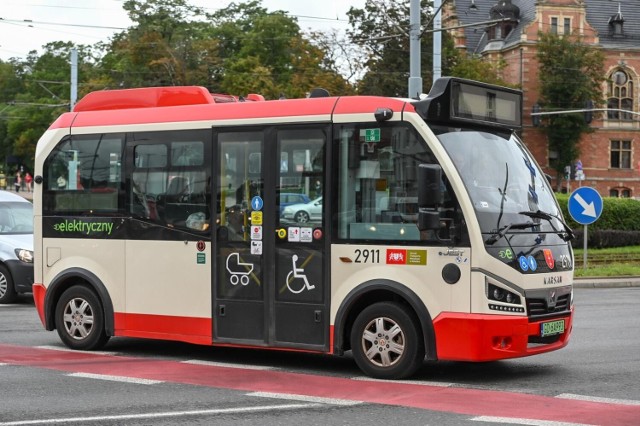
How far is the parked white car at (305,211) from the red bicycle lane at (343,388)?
148 centimetres

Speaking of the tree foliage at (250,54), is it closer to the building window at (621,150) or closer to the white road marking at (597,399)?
the building window at (621,150)

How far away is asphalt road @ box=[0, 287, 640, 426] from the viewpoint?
8500 mm

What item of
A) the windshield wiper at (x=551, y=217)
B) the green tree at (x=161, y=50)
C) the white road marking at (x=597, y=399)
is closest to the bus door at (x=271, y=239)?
the windshield wiper at (x=551, y=217)

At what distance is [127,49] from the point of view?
208 ft

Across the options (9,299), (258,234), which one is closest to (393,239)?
(258,234)

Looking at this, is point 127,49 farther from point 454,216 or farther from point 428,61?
point 454,216

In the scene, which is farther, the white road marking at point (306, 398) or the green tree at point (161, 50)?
the green tree at point (161, 50)

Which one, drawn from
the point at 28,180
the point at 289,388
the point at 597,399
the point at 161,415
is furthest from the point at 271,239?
the point at 28,180

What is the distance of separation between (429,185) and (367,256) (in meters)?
1.02

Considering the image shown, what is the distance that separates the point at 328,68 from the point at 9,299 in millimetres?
40671

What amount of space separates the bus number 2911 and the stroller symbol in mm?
1257

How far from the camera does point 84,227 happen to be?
41.8ft

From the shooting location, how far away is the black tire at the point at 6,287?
63.4 ft

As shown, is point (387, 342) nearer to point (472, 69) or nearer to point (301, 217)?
point (301, 217)
